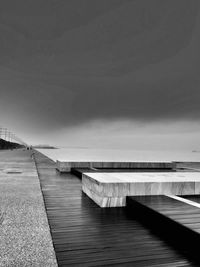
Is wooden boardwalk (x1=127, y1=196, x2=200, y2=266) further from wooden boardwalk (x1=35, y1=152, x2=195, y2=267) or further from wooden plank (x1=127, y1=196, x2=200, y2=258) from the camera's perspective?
wooden boardwalk (x1=35, y1=152, x2=195, y2=267)

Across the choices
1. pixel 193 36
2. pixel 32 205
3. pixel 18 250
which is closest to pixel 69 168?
pixel 32 205

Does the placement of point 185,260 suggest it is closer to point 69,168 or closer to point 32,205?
point 32,205

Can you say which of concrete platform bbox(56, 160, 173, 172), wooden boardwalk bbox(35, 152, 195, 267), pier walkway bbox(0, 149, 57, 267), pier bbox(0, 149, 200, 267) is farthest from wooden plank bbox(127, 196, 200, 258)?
concrete platform bbox(56, 160, 173, 172)

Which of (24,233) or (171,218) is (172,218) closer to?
(171,218)

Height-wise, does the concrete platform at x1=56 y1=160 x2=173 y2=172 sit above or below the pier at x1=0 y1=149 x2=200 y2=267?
above

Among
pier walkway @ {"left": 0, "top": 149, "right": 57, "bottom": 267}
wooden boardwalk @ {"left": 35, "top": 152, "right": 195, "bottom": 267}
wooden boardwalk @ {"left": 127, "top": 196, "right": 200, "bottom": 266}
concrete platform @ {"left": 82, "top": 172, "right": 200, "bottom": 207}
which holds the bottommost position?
wooden boardwalk @ {"left": 35, "top": 152, "right": 195, "bottom": 267}

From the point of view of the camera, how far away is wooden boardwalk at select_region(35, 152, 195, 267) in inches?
120

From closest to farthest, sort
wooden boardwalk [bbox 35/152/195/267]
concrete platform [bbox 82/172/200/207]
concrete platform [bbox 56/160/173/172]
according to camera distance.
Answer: wooden boardwalk [bbox 35/152/195/267], concrete platform [bbox 82/172/200/207], concrete platform [bbox 56/160/173/172]

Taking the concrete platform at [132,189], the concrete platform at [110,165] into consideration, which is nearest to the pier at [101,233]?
the concrete platform at [132,189]

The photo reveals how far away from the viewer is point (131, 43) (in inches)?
1372

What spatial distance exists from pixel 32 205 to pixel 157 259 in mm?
3495

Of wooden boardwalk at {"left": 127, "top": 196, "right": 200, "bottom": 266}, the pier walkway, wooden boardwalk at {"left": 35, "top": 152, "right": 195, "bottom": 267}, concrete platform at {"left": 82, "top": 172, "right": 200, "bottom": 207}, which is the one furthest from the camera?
concrete platform at {"left": 82, "top": 172, "right": 200, "bottom": 207}

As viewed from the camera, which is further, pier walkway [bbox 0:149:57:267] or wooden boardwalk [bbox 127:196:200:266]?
wooden boardwalk [bbox 127:196:200:266]

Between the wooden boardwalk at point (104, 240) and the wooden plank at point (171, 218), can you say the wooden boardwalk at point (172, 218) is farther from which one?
the wooden boardwalk at point (104, 240)
